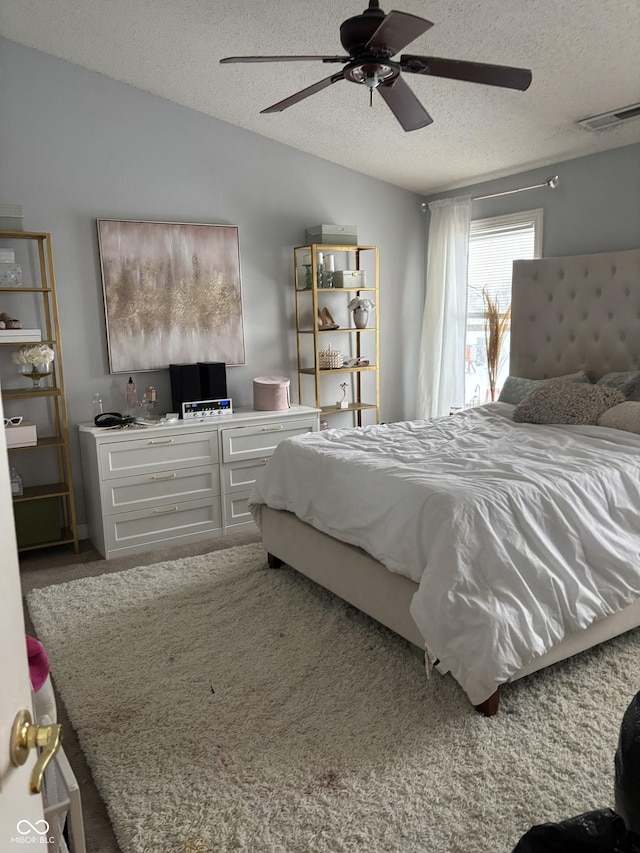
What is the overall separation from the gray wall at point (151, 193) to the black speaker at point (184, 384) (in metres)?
0.20

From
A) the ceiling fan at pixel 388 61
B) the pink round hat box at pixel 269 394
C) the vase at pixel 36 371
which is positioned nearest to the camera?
the ceiling fan at pixel 388 61

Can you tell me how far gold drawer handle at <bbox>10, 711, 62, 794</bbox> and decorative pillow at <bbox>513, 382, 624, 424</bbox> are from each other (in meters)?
3.21

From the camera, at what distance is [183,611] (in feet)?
9.96

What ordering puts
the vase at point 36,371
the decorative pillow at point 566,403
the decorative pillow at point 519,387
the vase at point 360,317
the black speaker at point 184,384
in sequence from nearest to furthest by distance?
the decorative pillow at point 566,403, the vase at point 36,371, the decorative pillow at point 519,387, the black speaker at point 184,384, the vase at point 360,317

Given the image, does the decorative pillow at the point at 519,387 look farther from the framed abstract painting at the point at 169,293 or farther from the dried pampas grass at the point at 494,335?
the framed abstract painting at the point at 169,293

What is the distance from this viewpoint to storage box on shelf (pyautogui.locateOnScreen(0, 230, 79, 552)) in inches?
145

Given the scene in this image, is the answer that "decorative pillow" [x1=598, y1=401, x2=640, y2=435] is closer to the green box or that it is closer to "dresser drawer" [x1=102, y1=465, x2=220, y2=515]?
"dresser drawer" [x1=102, y1=465, x2=220, y2=515]

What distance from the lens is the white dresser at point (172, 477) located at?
3.77 metres

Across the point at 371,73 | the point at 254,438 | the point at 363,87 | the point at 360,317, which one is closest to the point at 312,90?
the point at 371,73

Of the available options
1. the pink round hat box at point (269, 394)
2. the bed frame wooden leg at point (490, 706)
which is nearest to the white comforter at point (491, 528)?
the bed frame wooden leg at point (490, 706)

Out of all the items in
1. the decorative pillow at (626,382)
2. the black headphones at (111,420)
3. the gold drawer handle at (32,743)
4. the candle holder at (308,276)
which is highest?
the candle holder at (308,276)

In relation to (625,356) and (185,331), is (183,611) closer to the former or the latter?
(185,331)

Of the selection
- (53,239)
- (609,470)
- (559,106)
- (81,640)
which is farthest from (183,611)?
(559,106)

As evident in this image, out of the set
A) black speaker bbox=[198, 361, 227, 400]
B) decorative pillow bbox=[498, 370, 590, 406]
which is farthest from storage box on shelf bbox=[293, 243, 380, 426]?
decorative pillow bbox=[498, 370, 590, 406]
